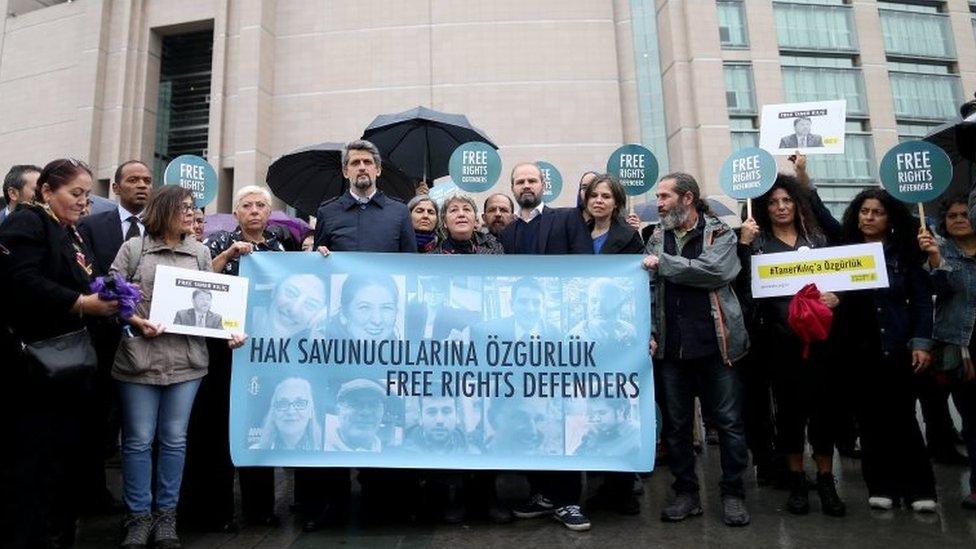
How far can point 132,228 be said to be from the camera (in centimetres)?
417

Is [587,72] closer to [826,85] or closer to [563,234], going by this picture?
[826,85]

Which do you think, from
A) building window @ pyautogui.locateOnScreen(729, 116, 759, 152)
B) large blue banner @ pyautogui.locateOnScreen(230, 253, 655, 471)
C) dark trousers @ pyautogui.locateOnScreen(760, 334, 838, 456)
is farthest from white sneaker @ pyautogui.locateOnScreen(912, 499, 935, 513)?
building window @ pyautogui.locateOnScreen(729, 116, 759, 152)

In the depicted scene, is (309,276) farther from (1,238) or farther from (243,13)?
(243,13)

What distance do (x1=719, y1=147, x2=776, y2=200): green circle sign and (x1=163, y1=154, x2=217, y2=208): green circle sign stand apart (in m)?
5.04

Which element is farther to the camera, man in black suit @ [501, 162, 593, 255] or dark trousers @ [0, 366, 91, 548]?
man in black suit @ [501, 162, 593, 255]

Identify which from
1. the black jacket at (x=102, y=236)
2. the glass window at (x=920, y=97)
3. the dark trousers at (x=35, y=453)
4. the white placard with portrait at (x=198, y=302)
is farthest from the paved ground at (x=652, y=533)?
the glass window at (x=920, y=97)

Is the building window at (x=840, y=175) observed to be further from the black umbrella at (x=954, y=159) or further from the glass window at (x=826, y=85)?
the black umbrella at (x=954, y=159)

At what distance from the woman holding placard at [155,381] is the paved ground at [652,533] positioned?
33cm

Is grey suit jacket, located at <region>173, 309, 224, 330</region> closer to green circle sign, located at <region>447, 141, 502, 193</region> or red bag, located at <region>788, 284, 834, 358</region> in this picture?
red bag, located at <region>788, 284, 834, 358</region>

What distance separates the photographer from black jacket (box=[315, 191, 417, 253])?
13.6ft

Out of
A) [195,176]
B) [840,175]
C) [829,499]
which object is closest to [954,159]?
[829,499]

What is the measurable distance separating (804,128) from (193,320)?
14.5ft

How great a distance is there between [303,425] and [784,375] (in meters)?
3.00

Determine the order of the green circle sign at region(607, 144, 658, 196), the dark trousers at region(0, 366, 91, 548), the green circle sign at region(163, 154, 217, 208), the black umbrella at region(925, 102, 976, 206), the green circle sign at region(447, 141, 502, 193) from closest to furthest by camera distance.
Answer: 1. the dark trousers at region(0, 366, 91, 548)
2. the black umbrella at region(925, 102, 976, 206)
3. the green circle sign at region(163, 154, 217, 208)
4. the green circle sign at region(607, 144, 658, 196)
5. the green circle sign at region(447, 141, 502, 193)
